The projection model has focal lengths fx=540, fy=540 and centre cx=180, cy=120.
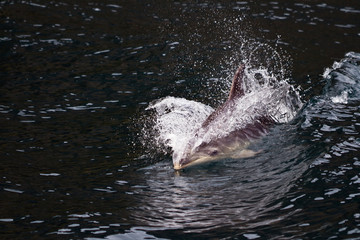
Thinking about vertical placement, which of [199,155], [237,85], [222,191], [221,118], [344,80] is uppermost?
[237,85]

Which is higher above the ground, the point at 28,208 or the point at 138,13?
the point at 138,13

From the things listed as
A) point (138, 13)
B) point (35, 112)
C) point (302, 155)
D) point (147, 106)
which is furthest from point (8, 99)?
point (138, 13)

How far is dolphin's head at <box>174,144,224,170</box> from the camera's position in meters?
8.68

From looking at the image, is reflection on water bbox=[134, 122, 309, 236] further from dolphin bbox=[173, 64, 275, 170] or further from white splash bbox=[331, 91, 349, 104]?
white splash bbox=[331, 91, 349, 104]

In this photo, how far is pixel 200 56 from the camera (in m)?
14.9

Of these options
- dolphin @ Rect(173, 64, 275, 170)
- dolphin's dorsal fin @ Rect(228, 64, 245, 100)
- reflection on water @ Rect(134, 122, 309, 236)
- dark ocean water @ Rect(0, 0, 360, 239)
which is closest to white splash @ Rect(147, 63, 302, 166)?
dolphin @ Rect(173, 64, 275, 170)

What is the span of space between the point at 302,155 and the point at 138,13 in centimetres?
Result: 1161

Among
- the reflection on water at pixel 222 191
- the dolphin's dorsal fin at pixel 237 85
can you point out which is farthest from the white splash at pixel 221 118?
the reflection on water at pixel 222 191

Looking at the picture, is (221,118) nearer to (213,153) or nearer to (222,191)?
(213,153)

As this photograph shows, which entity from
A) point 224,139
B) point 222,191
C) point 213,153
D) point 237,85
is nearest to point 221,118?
point 224,139

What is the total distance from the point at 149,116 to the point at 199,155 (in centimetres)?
257

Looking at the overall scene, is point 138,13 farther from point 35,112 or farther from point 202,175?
point 202,175

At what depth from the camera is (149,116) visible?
1120 centimetres

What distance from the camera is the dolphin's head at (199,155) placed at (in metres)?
8.68
